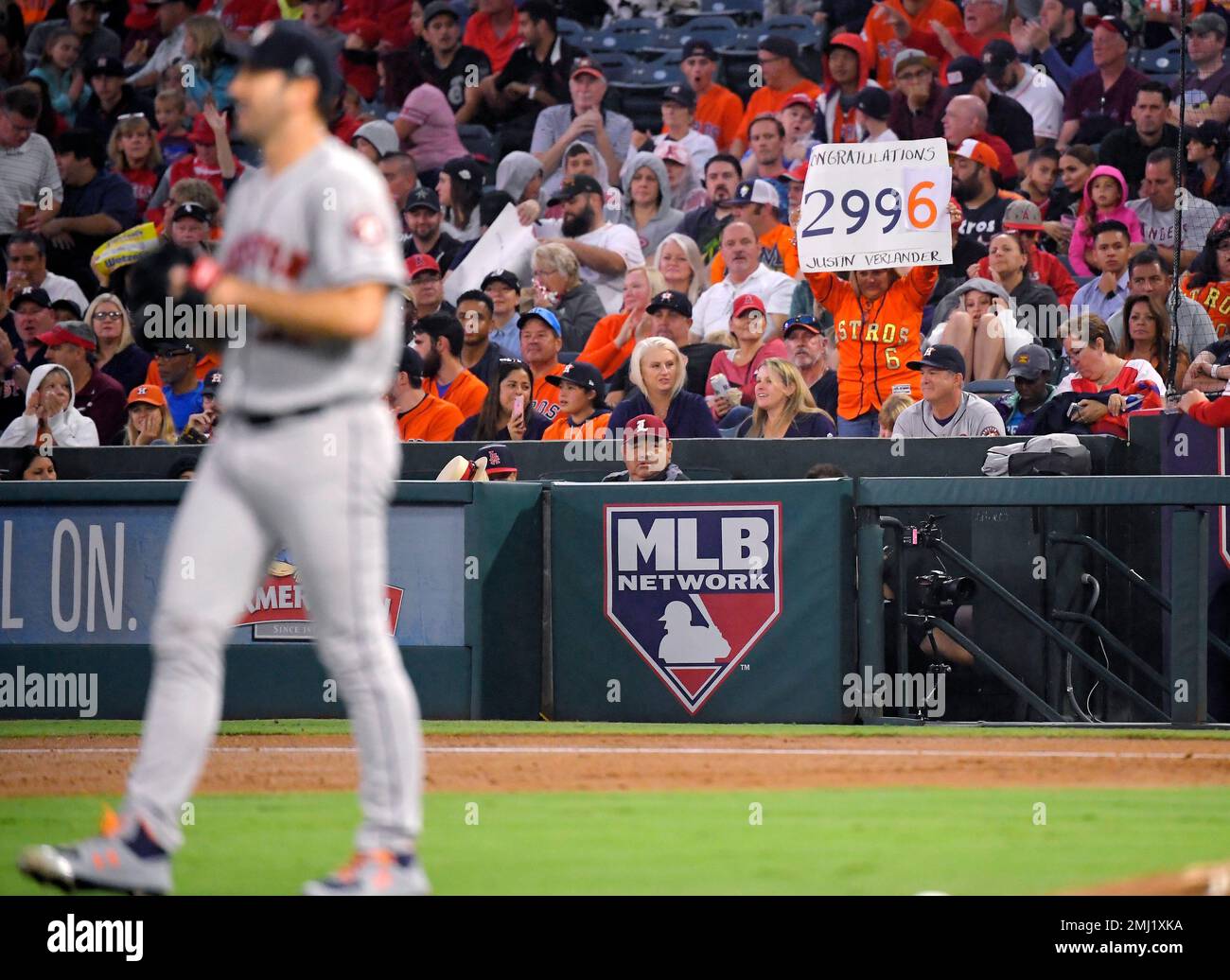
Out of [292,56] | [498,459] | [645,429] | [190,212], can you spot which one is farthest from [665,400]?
[292,56]

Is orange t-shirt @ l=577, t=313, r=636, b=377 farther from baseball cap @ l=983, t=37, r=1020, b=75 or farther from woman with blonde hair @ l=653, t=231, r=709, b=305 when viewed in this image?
baseball cap @ l=983, t=37, r=1020, b=75

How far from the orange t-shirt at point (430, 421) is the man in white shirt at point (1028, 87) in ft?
17.5

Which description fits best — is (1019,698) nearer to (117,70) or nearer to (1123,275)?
(1123,275)

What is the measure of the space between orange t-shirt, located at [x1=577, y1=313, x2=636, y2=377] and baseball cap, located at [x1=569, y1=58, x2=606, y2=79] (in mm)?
3318

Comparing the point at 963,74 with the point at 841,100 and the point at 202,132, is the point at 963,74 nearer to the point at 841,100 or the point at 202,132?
the point at 841,100

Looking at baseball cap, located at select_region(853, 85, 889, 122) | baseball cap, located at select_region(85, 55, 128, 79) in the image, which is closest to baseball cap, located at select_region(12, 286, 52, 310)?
baseball cap, located at select_region(85, 55, 128, 79)

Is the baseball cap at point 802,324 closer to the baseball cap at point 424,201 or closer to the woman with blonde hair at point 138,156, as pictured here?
the baseball cap at point 424,201

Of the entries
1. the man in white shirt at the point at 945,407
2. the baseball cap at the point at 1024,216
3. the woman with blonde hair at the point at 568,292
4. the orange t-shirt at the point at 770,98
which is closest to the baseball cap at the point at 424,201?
the woman with blonde hair at the point at 568,292

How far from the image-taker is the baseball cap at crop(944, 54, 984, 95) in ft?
43.3

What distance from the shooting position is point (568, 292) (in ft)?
41.9

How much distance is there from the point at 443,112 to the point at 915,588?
789 cm

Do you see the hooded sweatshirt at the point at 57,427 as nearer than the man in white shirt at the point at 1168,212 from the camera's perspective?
Yes

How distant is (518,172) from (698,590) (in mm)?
6460

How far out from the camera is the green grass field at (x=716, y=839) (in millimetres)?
4586
